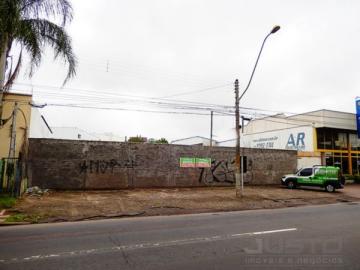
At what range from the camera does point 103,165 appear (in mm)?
21172

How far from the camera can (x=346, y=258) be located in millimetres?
6082

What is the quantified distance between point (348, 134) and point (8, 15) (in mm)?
35245

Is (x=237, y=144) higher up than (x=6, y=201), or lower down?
higher up

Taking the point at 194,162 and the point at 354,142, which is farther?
the point at 354,142

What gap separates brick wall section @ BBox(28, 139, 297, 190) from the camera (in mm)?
19766

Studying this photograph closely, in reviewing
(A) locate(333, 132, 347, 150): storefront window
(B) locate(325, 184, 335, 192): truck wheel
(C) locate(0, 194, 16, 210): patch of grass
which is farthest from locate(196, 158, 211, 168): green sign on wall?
(A) locate(333, 132, 347, 150): storefront window

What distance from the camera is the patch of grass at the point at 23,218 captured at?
36.1 feet

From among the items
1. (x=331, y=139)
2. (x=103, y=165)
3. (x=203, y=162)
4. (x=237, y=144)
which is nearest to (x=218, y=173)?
(x=203, y=162)

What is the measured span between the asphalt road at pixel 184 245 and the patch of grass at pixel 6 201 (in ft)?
11.4

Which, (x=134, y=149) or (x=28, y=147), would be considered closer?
(x=28, y=147)

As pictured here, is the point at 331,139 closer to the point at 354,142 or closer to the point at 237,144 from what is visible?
the point at 354,142

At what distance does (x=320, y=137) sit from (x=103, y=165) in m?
23.3

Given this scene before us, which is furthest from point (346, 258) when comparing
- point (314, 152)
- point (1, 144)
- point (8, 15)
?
point (314, 152)

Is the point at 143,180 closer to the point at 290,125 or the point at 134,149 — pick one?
Result: the point at 134,149
